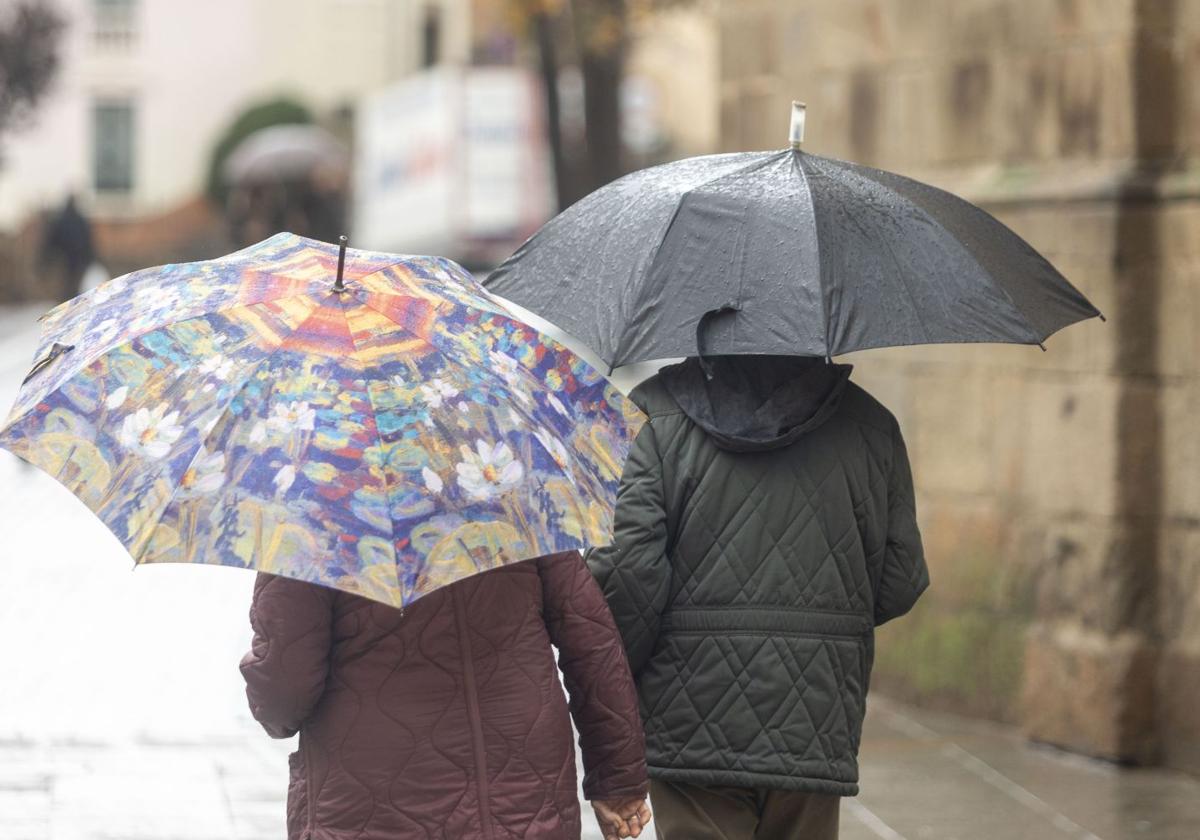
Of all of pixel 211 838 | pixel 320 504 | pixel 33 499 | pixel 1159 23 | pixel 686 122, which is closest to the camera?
pixel 320 504

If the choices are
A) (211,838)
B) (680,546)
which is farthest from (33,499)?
(680,546)

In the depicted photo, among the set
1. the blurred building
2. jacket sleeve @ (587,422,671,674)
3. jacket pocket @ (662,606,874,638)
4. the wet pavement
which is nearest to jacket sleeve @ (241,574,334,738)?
jacket sleeve @ (587,422,671,674)

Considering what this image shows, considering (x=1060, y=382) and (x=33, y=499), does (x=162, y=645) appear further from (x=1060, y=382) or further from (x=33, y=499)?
(x=33, y=499)

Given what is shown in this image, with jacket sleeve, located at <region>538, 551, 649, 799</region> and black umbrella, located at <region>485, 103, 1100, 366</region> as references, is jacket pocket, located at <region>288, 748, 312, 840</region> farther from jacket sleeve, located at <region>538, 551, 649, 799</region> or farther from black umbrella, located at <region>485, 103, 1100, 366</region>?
black umbrella, located at <region>485, 103, 1100, 366</region>

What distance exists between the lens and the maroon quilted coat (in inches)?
143

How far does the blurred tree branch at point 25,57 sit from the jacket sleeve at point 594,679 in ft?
99.6

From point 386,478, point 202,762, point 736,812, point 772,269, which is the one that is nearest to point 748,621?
point 736,812

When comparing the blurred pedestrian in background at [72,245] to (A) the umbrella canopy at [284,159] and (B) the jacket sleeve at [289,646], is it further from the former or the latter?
(B) the jacket sleeve at [289,646]

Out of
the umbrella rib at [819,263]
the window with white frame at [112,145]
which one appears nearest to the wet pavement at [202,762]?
the umbrella rib at [819,263]

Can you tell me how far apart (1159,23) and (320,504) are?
4991 millimetres

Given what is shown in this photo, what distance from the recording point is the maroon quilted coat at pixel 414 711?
11.9ft

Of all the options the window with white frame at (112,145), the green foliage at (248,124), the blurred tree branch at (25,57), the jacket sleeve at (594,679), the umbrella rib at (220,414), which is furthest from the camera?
the window with white frame at (112,145)

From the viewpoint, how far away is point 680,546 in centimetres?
440

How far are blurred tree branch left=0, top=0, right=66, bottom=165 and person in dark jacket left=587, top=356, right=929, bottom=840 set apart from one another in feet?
98.2
